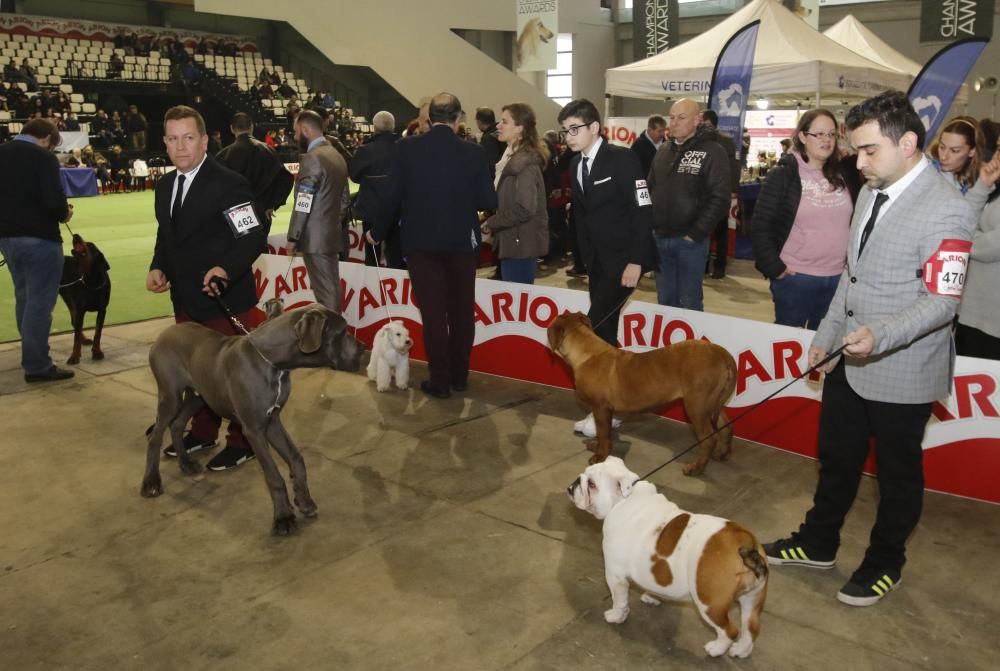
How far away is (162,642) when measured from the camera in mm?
3002

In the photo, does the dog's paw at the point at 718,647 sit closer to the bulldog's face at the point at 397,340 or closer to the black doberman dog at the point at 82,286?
the bulldog's face at the point at 397,340

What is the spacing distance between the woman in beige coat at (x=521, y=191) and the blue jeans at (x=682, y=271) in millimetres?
1020

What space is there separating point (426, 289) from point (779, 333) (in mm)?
2336

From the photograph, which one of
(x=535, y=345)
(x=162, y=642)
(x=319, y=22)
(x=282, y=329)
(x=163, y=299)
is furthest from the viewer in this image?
(x=319, y=22)

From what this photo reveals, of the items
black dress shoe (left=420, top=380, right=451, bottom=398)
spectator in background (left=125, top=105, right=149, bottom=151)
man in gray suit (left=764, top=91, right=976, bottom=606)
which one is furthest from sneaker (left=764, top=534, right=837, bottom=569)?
spectator in background (left=125, top=105, right=149, bottom=151)

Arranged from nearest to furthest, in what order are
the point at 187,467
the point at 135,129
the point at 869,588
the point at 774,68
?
1. the point at 869,588
2. the point at 187,467
3. the point at 774,68
4. the point at 135,129

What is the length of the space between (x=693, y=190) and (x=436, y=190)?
1745 mm

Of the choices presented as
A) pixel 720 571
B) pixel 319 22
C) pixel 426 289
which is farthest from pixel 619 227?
pixel 319 22

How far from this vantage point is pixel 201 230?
4.44m

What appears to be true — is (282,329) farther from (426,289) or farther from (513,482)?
(426,289)

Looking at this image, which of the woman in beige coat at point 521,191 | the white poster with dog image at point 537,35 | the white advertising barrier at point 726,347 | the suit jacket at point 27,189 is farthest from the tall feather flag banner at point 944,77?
the suit jacket at point 27,189

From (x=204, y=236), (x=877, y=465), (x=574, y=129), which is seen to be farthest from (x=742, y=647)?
(x=204, y=236)

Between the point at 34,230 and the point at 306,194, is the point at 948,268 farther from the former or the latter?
the point at 34,230

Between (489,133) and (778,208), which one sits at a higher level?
(489,133)
